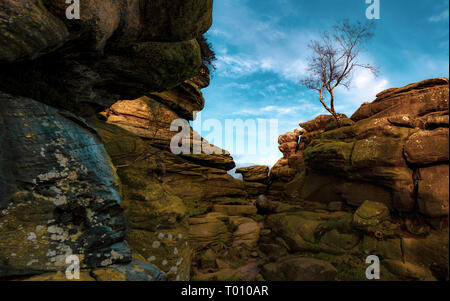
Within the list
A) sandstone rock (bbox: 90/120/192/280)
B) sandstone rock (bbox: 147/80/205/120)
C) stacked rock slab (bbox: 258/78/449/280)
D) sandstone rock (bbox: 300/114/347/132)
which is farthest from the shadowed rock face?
sandstone rock (bbox: 300/114/347/132)

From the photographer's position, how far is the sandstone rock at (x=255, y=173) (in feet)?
101

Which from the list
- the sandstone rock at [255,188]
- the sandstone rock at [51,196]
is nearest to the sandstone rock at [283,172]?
the sandstone rock at [255,188]

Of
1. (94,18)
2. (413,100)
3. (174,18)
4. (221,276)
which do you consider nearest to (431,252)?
(413,100)

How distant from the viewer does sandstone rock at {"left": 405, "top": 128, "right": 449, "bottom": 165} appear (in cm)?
859

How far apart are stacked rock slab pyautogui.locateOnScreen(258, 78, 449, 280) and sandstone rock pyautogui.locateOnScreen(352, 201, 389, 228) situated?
52 millimetres

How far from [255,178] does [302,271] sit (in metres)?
20.4

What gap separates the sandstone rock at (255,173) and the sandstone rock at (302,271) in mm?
19716

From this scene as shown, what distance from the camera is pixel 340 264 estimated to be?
1132 centimetres

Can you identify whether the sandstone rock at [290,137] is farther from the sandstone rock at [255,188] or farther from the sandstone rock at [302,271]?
the sandstone rock at [302,271]

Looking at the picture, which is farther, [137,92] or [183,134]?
[183,134]
